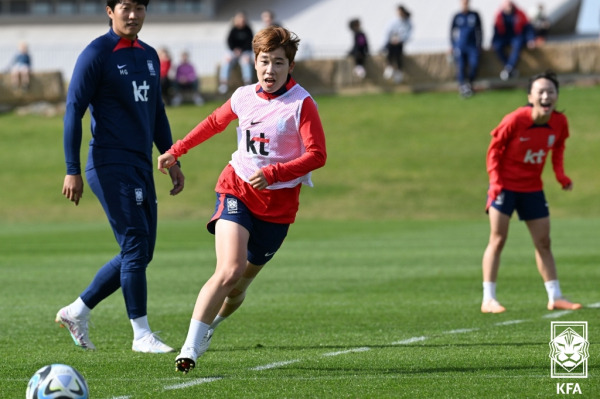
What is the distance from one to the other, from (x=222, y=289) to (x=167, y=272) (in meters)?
8.22

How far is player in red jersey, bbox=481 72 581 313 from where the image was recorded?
10734 mm

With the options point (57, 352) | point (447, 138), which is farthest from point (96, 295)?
point (447, 138)

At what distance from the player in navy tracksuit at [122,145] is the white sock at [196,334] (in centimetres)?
108

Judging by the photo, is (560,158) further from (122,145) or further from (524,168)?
(122,145)

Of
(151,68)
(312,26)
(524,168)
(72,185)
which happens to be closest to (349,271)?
(524,168)

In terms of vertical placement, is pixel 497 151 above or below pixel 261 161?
below

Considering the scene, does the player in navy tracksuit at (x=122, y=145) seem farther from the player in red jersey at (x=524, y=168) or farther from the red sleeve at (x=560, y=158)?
the red sleeve at (x=560, y=158)

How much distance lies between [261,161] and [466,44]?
87.3 feet

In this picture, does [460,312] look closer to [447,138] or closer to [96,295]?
[96,295]

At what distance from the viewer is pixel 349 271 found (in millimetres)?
15219

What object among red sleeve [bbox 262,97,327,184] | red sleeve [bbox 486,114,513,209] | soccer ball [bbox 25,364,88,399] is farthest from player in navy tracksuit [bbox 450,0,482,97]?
soccer ball [bbox 25,364,88,399]

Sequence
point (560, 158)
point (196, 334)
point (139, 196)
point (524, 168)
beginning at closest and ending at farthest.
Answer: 1. point (196, 334)
2. point (139, 196)
3. point (524, 168)
4. point (560, 158)

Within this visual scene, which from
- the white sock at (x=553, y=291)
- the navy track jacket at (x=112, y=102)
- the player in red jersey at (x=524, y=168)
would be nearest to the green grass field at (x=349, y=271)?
the white sock at (x=553, y=291)

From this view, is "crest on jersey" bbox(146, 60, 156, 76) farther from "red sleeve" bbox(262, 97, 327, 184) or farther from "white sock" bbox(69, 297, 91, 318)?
"white sock" bbox(69, 297, 91, 318)
